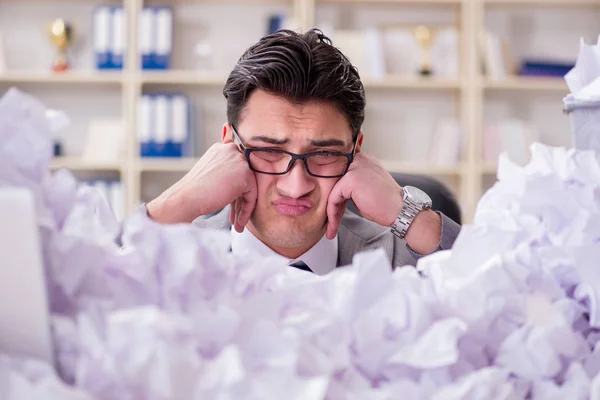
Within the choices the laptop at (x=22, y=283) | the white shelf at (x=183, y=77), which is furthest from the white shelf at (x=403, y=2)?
the laptop at (x=22, y=283)

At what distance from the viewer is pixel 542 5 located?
4.20 metres

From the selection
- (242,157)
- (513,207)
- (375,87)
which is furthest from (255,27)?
(513,207)

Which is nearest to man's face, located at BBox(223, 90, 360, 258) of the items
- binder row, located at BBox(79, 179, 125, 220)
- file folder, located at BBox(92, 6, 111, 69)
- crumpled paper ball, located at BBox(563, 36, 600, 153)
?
crumpled paper ball, located at BBox(563, 36, 600, 153)

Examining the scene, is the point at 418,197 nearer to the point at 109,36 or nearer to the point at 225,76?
the point at 225,76

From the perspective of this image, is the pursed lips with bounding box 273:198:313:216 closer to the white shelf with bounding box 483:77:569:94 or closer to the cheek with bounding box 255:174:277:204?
the cheek with bounding box 255:174:277:204

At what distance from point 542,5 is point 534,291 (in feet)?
13.5

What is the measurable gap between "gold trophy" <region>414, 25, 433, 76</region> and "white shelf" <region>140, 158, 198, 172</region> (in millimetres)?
1324

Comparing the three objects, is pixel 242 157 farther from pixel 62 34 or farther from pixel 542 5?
pixel 542 5

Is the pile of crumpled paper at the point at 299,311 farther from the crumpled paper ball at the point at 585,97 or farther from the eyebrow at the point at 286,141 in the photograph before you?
the eyebrow at the point at 286,141

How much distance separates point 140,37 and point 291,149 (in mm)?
2595

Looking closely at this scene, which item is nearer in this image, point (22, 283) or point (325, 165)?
point (22, 283)

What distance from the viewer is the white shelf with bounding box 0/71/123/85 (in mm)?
3885

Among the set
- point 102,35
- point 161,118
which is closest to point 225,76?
point 161,118

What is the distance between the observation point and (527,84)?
4.05 meters
